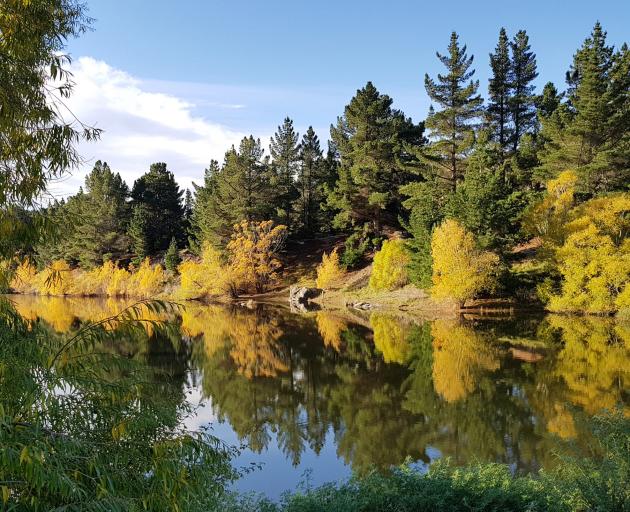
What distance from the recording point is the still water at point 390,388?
12.8m

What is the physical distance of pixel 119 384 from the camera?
4953 mm

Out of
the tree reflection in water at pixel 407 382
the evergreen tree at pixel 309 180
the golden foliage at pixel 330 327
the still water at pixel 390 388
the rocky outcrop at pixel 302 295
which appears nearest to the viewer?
the still water at pixel 390 388

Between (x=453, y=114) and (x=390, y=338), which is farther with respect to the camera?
(x=453, y=114)

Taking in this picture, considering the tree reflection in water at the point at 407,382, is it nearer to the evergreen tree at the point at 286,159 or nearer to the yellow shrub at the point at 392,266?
the yellow shrub at the point at 392,266

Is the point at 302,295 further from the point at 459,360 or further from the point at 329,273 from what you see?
the point at 459,360

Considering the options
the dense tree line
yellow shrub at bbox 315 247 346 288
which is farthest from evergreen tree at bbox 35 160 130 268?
yellow shrub at bbox 315 247 346 288

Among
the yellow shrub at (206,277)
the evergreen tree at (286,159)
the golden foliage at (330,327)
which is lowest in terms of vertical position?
the golden foliage at (330,327)

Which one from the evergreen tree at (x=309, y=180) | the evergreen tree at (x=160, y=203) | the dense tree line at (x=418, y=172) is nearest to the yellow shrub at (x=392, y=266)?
the dense tree line at (x=418, y=172)

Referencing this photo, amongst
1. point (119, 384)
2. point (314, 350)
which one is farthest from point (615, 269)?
point (119, 384)

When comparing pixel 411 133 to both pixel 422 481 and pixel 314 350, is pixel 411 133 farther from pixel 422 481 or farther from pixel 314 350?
pixel 422 481

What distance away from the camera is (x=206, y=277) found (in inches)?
2087

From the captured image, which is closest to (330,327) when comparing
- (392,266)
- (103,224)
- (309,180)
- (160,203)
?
(392,266)

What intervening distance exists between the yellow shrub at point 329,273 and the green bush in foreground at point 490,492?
134 feet

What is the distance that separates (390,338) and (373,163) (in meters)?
26.6
